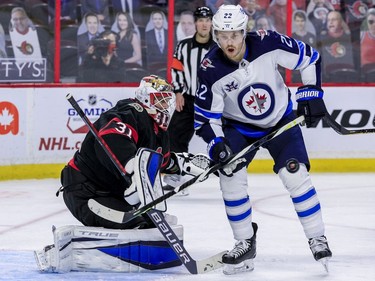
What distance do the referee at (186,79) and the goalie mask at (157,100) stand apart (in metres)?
2.30

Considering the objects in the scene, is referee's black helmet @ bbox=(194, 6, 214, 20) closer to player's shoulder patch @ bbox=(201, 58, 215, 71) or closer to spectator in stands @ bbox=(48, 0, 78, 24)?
spectator in stands @ bbox=(48, 0, 78, 24)

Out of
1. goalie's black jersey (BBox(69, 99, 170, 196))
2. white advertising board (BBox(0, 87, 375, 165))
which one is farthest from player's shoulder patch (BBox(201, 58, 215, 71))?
white advertising board (BBox(0, 87, 375, 165))

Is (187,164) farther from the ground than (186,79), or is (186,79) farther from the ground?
(186,79)

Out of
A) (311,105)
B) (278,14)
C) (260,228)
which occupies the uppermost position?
(278,14)

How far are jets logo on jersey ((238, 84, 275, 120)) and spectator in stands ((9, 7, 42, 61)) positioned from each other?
→ 11.9 ft

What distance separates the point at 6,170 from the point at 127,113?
336 centimetres

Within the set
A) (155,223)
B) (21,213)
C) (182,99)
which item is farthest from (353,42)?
(155,223)

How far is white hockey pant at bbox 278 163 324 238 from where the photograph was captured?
392 cm

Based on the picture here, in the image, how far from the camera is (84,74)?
741cm

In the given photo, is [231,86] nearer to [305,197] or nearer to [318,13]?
[305,197]

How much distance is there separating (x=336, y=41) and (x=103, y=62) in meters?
1.75

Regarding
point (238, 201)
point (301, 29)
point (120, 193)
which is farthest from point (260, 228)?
point (301, 29)

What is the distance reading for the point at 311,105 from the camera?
12.8ft

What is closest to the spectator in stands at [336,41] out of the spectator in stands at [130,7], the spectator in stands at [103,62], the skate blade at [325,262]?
the spectator in stands at [130,7]
